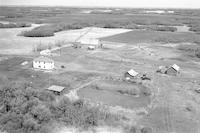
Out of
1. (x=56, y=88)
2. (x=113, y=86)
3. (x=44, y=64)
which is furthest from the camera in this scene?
(x=44, y=64)

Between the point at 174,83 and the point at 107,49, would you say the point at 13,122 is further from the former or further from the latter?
the point at 107,49

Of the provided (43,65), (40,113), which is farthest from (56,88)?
(43,65)

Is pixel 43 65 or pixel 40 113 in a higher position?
pixel 43 65

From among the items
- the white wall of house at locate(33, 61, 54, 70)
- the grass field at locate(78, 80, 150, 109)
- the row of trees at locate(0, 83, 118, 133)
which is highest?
the white wall of house at locate(33, 61, 54, 70)

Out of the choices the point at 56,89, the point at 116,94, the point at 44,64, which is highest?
the point at 44,64

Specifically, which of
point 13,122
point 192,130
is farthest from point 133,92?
point 13,122

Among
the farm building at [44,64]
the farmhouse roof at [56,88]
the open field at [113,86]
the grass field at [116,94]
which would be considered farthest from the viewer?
the farm building at [44,64]

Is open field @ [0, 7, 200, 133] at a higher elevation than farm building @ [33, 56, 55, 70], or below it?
below

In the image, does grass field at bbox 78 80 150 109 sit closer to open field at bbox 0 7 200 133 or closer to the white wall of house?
open field at bbox 0 7 200 133

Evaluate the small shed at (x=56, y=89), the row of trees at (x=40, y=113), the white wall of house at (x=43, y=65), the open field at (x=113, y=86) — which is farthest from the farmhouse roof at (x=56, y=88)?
the white wall of house at (x=43, y=65)

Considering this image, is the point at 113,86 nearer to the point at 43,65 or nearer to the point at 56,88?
the point at 56,88

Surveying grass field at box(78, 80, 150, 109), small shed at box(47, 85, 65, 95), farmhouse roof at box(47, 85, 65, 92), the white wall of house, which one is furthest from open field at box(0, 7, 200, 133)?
the white wall of house

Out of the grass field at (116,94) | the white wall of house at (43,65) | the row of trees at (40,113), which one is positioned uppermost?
the white wall of house at (43,65)

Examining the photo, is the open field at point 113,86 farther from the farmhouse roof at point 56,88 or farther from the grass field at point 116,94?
the farmhouse roof at point 56,88
